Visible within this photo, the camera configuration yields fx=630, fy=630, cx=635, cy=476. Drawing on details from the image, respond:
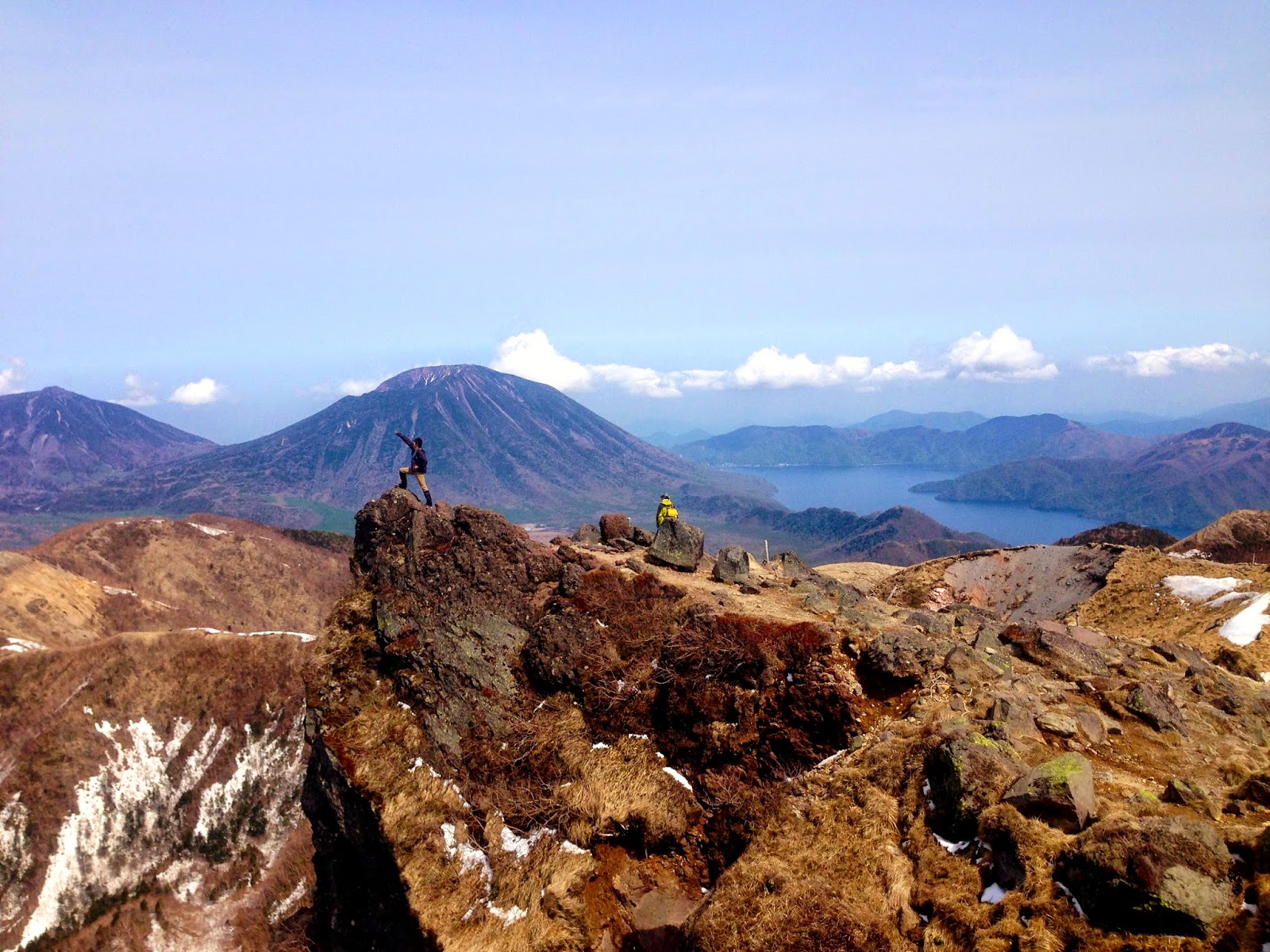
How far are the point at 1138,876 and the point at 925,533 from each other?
155 meters

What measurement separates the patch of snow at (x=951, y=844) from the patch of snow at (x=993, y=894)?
0.65m

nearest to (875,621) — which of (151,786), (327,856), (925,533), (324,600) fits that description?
(327,856)

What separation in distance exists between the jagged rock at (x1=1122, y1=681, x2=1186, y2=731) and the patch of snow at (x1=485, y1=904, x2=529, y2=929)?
9.63 metres

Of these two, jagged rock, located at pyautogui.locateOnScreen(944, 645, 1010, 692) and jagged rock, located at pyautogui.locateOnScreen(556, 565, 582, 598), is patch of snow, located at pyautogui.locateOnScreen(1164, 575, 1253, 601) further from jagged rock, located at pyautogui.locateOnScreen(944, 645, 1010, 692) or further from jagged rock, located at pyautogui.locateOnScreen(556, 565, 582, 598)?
jagged rock, located at pyautogui.locateOnScreen(556, 565, 582, 598)

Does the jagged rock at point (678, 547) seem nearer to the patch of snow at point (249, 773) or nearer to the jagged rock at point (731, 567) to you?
the jagged rock at point (731, 567)

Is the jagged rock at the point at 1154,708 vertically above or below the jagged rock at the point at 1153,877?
below

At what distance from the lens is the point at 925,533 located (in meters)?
147

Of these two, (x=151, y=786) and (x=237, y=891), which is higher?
(x=151, y=786)

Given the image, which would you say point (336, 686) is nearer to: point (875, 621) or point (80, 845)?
point (875, 621)

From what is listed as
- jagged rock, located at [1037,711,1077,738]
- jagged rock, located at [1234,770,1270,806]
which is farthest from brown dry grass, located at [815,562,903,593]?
jagged rock, located at [1234,770,1270,806]

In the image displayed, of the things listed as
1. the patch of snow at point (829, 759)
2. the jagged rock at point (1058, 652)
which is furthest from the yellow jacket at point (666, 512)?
the patch of snow at point (829, 759)

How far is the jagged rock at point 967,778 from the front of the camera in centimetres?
723

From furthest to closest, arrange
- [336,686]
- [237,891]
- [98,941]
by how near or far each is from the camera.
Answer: [237,891]
[98,941]
[336,686]

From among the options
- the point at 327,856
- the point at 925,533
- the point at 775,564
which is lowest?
the point at 925,533
